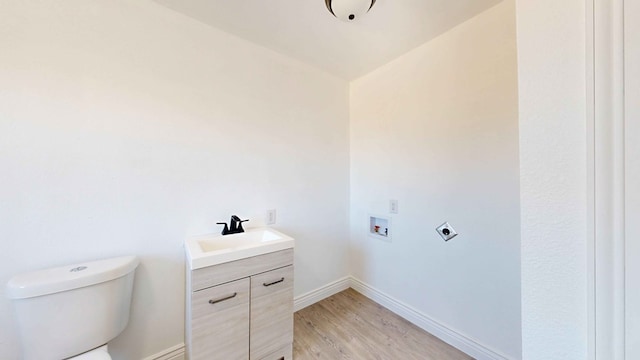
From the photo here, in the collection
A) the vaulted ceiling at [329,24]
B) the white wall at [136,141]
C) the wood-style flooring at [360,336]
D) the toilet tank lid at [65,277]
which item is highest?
the vaulted ceiling at [329,24]

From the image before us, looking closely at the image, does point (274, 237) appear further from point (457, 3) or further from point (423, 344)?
point (457, 3)

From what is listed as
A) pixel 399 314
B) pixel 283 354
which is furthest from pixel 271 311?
pixel 399 314

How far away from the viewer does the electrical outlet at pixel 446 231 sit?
163cm

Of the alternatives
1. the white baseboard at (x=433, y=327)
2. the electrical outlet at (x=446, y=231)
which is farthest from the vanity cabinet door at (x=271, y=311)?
the electrical outlet at (x=446, y=231)

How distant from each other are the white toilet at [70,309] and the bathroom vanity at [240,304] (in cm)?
33

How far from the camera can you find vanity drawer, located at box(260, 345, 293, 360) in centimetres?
139

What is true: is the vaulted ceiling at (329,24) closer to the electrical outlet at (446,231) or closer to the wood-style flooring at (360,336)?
the electrical outlet at (446,231)

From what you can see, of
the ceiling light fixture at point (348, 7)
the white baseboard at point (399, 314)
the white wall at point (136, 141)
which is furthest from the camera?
the white baseboard at point (399, 314)

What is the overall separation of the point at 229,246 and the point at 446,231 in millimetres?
1611

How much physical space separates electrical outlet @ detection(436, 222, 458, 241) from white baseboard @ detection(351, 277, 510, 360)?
0.68 metres

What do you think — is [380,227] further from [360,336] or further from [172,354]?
[172,354]

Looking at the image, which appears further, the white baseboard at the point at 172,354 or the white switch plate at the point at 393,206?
the white switch plate at the point at 393,206

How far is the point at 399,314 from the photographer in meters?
1.95

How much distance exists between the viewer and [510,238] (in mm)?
1358
